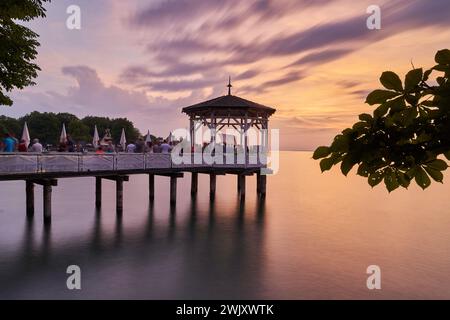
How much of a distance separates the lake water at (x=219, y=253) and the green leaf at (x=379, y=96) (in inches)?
506

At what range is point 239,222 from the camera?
2795 cm

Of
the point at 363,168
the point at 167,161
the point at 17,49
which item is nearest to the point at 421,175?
the point at 363,168

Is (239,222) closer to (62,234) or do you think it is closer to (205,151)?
(205,151)

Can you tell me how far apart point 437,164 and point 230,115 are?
29.1 metres

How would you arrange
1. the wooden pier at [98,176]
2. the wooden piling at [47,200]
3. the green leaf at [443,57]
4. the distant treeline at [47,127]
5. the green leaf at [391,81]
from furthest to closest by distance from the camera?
1. the distant treeline at [47,127]
2. the wooden piling at [47,200]
3. the wooden pier at [98,176]
4. the green leaf at [391,81]
5. the green leaf at [443,57]

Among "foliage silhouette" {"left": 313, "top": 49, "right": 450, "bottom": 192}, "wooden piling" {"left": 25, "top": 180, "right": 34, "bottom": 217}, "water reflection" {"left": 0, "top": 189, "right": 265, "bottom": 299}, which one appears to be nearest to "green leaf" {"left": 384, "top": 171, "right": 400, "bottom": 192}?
"foliage silhouette" {"left": 313, "top": 49, "right": 450, "bottom": 192}

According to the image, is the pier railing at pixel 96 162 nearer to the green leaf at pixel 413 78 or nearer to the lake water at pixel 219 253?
the lake water at pixel 219 253

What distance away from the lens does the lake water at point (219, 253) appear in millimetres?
14602

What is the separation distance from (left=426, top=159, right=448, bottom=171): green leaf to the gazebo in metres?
28.0

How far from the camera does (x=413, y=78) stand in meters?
1.87

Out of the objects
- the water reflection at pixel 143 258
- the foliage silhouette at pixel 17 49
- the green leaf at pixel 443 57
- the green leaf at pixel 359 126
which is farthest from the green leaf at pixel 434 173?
the foliage silhouette at pixel 17 49

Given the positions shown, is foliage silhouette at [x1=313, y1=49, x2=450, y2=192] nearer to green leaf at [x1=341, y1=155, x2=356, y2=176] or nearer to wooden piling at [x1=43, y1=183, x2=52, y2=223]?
green leaf at [x1=341, y1=155, x2=356, y2=176]

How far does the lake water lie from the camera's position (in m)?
14.6
